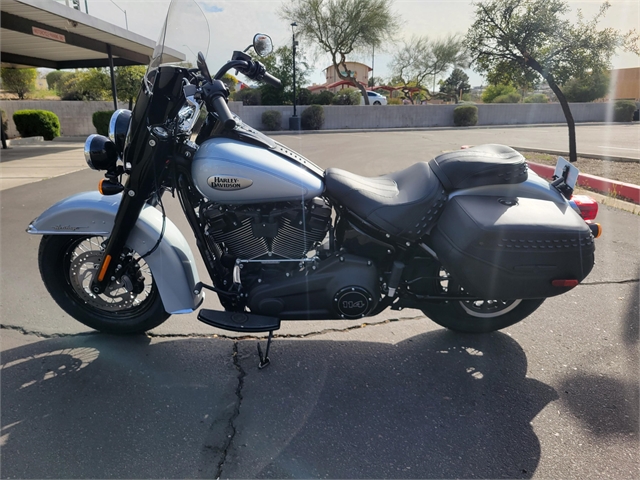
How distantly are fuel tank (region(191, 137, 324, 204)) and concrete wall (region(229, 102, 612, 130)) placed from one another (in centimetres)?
2038

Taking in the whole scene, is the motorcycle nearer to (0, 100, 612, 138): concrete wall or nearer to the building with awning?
the building with awning

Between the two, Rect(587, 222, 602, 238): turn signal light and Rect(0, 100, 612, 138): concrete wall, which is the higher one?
Rect(0, 100, 612, 138): concrete wall

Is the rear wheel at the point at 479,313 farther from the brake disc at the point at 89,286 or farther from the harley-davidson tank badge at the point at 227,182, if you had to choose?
the brake disc at the point at 89,286

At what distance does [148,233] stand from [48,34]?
1247 centimetres

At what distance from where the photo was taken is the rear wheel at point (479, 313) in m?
2.84

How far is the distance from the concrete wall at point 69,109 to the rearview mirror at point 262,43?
1967 cm

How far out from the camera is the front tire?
2730 mm

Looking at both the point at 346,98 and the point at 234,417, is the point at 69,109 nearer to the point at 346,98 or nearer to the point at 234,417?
the point at 346,98

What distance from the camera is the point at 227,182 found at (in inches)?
87.5

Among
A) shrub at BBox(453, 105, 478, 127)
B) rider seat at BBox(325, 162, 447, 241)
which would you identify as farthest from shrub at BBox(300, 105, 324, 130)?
rider seat at BBox(325, 162, 447, 241)

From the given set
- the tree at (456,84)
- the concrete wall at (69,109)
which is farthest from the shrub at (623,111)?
the concrete wall at (69,109)

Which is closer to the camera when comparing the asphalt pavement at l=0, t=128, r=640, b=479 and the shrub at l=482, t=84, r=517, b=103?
the asphalt pavement at l=0, t=128, r=640, b=479

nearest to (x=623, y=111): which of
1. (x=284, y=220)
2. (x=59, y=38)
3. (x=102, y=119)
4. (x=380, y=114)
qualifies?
(x=380, y=114)

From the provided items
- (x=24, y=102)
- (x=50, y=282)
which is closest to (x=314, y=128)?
(x=24, y=102)
